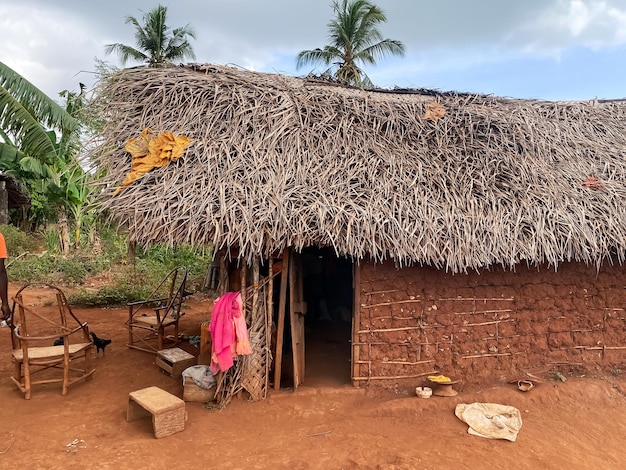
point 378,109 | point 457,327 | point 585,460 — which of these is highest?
point 378,109

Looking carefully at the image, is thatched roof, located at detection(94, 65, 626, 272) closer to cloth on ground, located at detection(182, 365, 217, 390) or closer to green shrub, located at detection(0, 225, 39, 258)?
cloth on ground, located at detection(182, 365, 217, 390)

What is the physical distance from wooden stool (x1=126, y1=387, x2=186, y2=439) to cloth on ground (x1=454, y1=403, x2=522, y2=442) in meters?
2.81

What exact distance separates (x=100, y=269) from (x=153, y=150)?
25.7 feet

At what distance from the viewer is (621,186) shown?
557cm

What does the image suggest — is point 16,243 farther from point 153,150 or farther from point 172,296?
point 153,150

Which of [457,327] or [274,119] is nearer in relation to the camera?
[457,327]

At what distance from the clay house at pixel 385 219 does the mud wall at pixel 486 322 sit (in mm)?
17

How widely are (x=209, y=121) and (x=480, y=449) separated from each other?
4539 millimetres

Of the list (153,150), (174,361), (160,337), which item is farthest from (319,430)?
(153,150)

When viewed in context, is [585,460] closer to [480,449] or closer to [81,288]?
[480,449]

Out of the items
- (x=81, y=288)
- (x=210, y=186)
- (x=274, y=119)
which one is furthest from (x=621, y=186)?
(x=81, y=288)

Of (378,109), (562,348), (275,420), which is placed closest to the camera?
(275,420)

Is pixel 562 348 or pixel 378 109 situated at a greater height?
pixel 378 109

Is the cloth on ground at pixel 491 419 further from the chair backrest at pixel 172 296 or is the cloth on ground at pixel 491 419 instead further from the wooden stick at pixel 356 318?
the chair backrest at pixel 172 296
